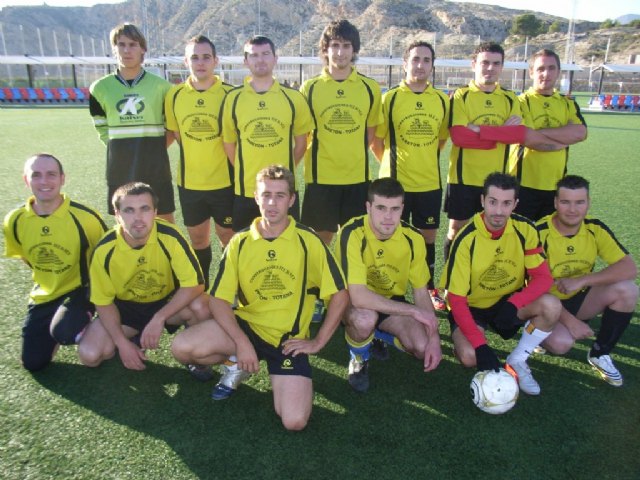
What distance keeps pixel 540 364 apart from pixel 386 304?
1143 millimetres

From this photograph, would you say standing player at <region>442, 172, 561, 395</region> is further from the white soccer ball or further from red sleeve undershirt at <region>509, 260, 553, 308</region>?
the white soccer ball

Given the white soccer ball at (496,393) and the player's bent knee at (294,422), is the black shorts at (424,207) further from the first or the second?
the player's bent knee at (294,422)

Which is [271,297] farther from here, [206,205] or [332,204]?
[206,205]

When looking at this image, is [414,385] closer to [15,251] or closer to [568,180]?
[568,180]

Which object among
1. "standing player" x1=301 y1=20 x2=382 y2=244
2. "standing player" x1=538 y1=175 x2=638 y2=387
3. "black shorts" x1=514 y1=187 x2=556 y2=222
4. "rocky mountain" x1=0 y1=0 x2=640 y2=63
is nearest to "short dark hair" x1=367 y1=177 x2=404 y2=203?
"standing player" x1=301 y1=20 x2=382 y2=244

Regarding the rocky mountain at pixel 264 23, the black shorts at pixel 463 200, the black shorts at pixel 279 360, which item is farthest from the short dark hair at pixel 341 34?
the rocky mountain at pixel 264 23

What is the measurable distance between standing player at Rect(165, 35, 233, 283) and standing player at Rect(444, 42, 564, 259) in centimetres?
184

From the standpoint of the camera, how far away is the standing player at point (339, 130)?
363 cm

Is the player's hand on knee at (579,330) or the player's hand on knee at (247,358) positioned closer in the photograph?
the player's hand on knee at (247,358)

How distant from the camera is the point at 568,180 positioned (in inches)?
126

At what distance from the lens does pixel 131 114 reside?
12.3 feet

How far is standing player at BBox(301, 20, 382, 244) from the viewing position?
11.9 ft

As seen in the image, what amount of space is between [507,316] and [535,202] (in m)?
1.46

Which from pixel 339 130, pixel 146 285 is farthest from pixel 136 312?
pixel 339 130
